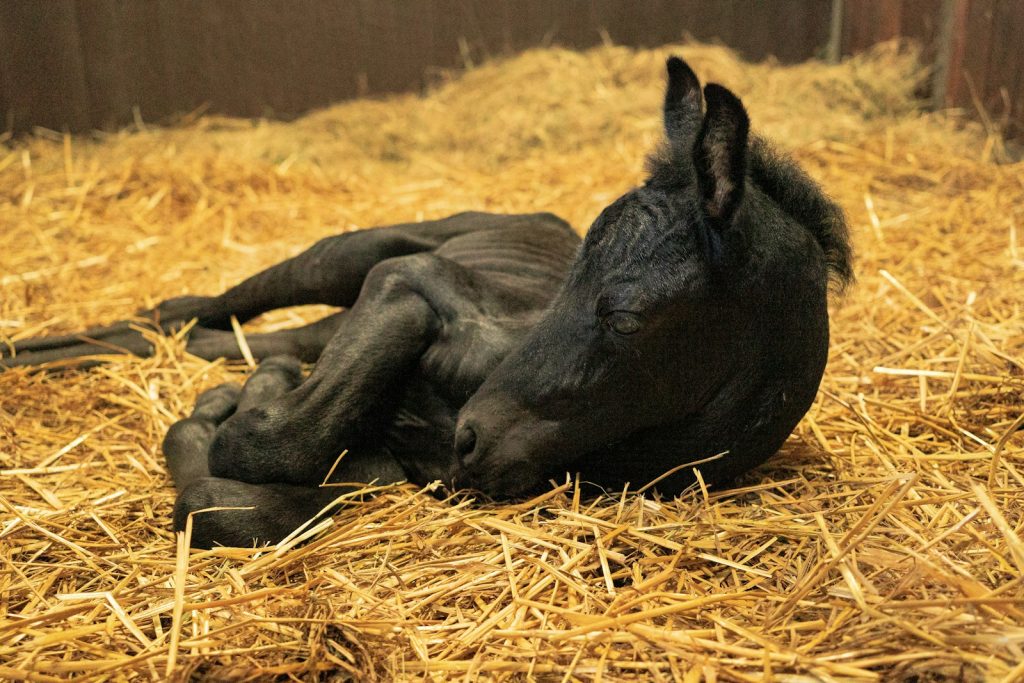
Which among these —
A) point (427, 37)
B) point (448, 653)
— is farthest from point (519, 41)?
point (448, 653)

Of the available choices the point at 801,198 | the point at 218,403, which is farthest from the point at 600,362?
the point at 218,403

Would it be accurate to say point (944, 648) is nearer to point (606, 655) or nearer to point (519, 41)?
point (606, 655)

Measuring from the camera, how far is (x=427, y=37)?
27.5ft

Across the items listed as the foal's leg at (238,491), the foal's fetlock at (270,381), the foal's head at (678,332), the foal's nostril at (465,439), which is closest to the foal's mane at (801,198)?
the foal's head at (678,332)

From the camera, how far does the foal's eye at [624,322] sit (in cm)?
231

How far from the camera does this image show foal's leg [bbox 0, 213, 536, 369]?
3.70 meters

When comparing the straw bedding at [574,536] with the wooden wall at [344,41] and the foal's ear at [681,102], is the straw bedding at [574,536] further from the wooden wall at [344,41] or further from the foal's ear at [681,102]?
the wooden wall at [344,41]

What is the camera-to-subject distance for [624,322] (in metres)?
2.31

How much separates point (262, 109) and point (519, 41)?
239 centimetres

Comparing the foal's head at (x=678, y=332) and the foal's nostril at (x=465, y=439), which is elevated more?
the foal's head at (x=678, y=332)

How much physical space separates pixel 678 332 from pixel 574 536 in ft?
1.86

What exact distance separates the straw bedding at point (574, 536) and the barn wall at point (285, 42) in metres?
1.77

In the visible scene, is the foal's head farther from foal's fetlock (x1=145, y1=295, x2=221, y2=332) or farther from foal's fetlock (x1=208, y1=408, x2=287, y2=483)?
foal's fetlock (x1=145, y1=295, x2=221, y2=332)

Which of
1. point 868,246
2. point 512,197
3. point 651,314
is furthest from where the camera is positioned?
point 512,197
